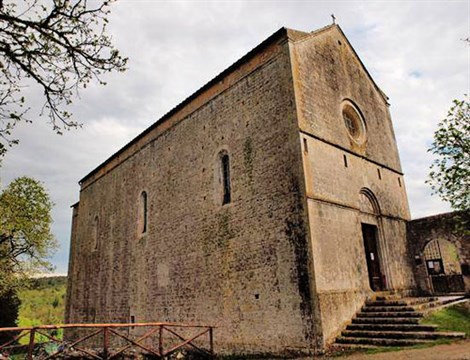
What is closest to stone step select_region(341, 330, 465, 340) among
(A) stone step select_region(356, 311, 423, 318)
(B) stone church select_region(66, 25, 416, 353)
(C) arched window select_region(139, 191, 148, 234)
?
(B) stone church select_region(66, 25, 416, 353)

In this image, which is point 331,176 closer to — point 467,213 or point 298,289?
point 298,289

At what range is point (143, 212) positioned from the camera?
17.5 meters

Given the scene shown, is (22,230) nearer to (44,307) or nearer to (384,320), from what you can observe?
(384,320)

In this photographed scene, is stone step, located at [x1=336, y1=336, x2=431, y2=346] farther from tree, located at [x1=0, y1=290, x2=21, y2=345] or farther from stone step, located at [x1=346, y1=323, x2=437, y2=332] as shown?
tree, located at [x1=0, y1=290, x2=21, y2=345]

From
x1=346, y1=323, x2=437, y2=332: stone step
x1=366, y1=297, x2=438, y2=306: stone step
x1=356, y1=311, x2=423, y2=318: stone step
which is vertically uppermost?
x1=366, y1=297, x2=438, y2=306: stone step

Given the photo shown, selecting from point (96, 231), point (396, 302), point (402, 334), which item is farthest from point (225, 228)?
point (96, 231)

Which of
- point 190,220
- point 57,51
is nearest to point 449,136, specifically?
point 190,220

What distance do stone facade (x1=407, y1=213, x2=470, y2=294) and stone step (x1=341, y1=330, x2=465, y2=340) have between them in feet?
15.7

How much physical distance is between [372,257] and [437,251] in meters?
5.14

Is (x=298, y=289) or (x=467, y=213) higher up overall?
(x=467, y=213)

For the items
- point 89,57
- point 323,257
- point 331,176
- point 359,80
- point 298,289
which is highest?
point 359,80

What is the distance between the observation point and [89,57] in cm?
606

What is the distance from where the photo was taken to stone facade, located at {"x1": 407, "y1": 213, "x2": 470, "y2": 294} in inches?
477

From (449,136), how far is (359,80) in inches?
217
